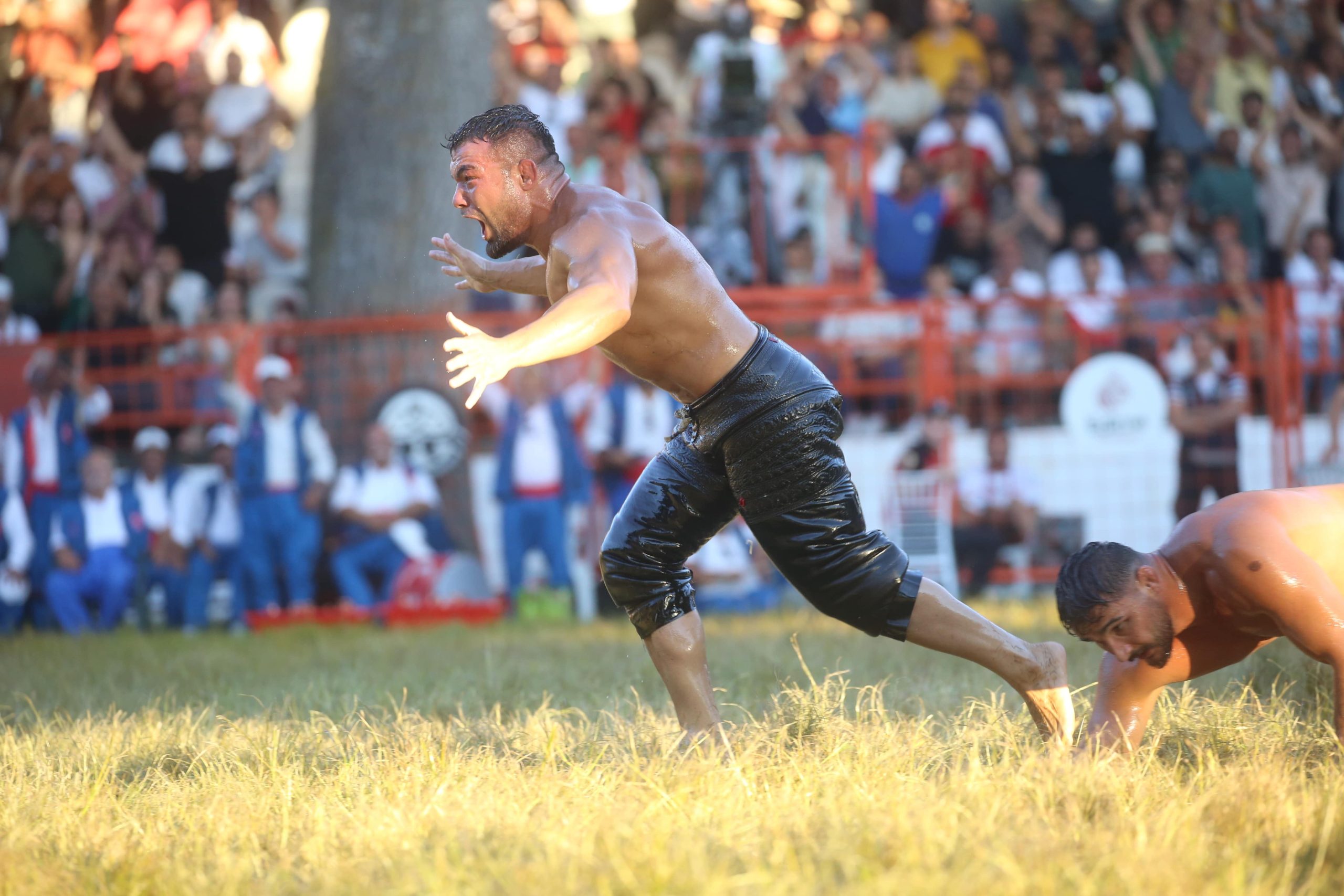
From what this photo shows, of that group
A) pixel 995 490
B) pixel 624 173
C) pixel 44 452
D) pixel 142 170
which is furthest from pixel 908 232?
pixel 44 452

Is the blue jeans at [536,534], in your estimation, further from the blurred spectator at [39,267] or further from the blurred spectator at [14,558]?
the blurred spectator at [39,267]

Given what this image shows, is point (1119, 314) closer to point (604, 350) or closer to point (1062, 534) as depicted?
point (1062, 534)

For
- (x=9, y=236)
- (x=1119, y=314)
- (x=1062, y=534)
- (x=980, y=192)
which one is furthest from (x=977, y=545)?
(x=9, y=236)

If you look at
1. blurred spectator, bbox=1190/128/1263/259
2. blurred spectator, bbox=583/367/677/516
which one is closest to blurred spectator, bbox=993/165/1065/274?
blurred spectator, bbox=1190/128/1263/259

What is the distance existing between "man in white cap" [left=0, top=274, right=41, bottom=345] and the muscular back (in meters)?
8.14

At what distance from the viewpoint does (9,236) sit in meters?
11.4

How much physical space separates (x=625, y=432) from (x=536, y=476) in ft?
2.28

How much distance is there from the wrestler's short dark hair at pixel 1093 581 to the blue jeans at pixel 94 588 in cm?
780

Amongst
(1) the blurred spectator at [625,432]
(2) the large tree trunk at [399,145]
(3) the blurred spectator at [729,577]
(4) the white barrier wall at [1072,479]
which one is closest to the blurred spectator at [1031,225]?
(4) the white barrier wall at [1072,479]

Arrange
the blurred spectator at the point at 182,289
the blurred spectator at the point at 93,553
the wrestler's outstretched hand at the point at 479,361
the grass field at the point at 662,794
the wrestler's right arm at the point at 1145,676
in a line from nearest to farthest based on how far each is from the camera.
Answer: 1. the grass field at the point at 662,794
2. the wrestler's outstretched hand at the point at 479,361
3. the wrestler's right arm at the point at 1145,676
4. the blurred spectator at the point at 93,553
5. the blurred spectator at the point at 182,289

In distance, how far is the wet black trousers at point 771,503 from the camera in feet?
13.4

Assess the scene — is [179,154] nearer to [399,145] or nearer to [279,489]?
[399,145]

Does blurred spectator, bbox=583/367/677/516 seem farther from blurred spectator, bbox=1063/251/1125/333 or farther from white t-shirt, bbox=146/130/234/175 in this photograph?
white t-shirt, bbox=146/130/234/175

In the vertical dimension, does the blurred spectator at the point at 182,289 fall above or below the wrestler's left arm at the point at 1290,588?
above
